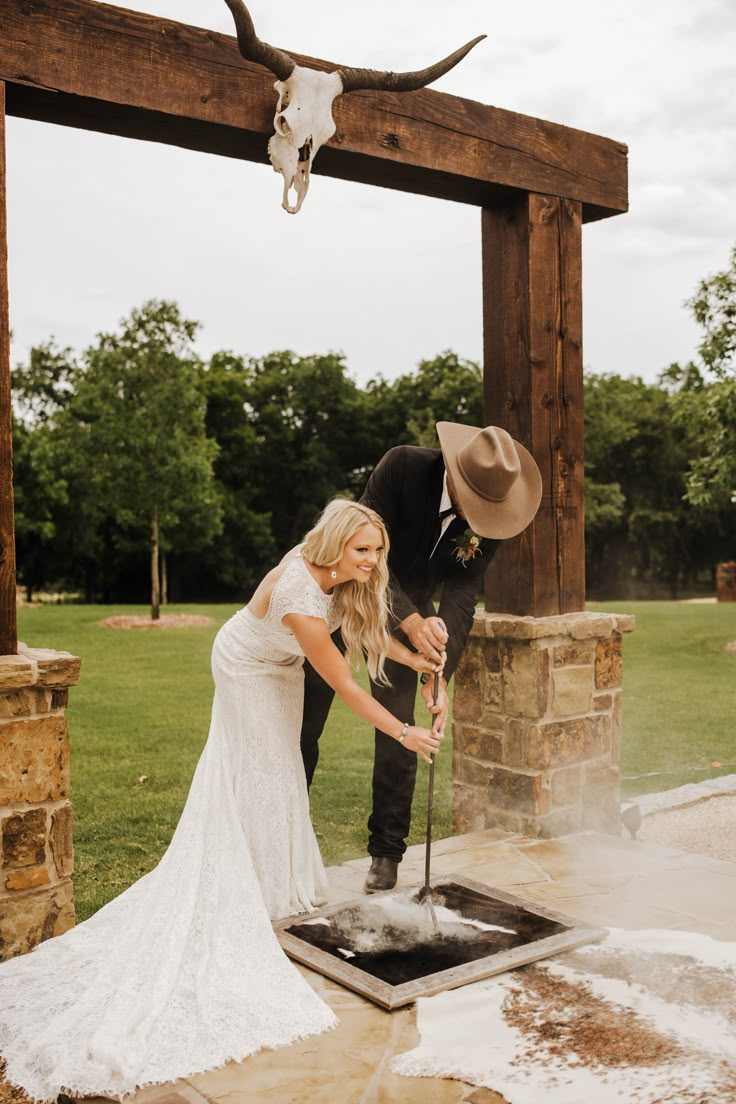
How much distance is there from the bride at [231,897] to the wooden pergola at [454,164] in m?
0.79

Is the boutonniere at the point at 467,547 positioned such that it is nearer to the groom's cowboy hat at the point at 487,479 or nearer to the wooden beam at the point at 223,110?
the groom's cowboy hat at the point at 487,479

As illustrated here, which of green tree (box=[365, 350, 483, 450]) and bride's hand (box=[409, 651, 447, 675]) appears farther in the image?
green tree (box=[365, 350, 483, 450])

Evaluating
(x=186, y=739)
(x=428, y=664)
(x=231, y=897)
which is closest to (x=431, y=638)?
(x=428, y=664)

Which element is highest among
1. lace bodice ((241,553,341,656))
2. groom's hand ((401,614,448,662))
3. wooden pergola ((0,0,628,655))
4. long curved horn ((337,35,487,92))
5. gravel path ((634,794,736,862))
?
long curved horn ((337,35,487,92))

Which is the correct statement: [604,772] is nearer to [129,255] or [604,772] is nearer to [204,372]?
[129,255]

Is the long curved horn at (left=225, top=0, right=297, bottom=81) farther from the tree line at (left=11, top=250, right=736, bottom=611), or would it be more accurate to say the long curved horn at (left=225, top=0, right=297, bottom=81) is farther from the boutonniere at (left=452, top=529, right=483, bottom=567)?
the tree line at (left=11, top=250, right=736, bottom=611)

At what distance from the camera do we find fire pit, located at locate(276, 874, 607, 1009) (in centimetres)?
269

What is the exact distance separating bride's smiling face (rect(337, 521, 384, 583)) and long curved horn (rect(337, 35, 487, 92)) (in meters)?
1.57

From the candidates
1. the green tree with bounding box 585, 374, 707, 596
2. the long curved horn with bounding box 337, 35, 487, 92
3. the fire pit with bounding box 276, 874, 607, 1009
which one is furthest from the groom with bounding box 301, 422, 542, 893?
the green tree with bounding box 585, 374, 707, 596

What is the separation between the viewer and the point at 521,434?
13.7ft

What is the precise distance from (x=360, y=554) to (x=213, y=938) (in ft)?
3.84

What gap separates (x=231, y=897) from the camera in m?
2.79

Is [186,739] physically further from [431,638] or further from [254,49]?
[254,49]

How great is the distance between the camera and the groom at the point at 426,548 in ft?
11.4
